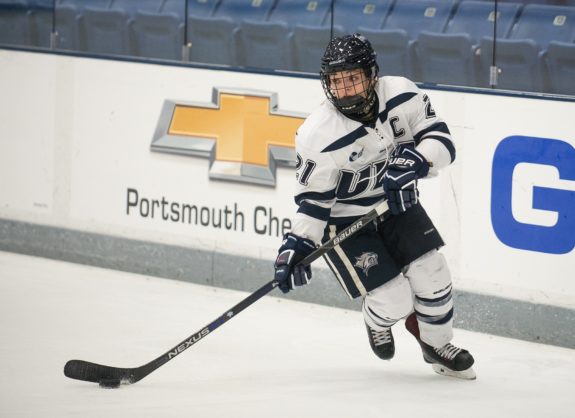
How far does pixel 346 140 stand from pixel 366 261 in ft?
1.36

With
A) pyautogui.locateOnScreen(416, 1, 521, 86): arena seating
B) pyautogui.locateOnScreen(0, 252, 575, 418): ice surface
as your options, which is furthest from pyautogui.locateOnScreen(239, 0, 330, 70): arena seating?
pyautogui.locateOnScreen(0, 252, 575, 418): ice surface

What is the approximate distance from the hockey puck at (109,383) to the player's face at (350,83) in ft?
3.81

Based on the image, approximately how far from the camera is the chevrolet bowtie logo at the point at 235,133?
5.36 m

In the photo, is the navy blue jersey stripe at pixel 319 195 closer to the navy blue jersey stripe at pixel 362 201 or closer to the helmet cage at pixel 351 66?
the navy blue jersey stripe at pixel 362 201

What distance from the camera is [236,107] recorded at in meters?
5.49

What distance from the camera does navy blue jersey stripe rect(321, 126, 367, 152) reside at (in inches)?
157

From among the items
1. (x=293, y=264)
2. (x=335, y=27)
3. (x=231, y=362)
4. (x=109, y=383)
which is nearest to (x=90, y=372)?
(x=109, y=383)

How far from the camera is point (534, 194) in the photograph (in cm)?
467

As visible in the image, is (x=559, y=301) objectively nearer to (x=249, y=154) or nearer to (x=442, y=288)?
(x=442, y=288)

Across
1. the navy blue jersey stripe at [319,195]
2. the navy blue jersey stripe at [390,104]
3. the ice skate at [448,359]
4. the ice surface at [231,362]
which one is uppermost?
the navy blue jersey stripe at [390,104]

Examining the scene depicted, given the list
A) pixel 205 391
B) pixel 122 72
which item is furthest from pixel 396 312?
pixel 122 72

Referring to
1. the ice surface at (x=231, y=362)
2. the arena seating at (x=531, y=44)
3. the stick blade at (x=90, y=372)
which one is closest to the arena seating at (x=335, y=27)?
the arena seating at (x=531, y=44)

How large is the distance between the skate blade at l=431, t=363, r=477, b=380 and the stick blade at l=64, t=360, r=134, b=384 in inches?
41.8

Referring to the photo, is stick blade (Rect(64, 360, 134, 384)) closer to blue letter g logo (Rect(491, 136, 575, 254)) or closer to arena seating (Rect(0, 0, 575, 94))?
blue letter g logo (Rect(491, 136, 575, 254))
